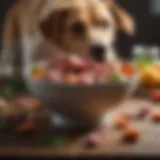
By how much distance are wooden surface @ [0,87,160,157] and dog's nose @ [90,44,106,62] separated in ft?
0.87

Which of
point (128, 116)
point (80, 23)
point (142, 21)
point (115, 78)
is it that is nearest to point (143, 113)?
point (128, 116)

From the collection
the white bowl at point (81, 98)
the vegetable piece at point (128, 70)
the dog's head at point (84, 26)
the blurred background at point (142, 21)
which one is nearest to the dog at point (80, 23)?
the dog's head at point (84, 26)

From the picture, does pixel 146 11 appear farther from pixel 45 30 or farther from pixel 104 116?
pixel 104 116

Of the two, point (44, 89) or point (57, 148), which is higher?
point (44, 89)

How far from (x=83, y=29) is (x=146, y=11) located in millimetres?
866

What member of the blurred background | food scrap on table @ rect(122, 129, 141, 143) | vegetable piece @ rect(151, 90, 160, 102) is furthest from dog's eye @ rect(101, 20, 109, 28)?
the blurred background

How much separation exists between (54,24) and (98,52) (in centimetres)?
13

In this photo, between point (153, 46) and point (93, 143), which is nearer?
point (93, 143)

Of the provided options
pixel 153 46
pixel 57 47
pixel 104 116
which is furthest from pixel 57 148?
pixel 153 46

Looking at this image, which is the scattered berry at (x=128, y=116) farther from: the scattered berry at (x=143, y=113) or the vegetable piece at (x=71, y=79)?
the vegetable piece at (x=71, y=79)

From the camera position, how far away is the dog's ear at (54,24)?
1.16 m

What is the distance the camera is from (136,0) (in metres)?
2.06

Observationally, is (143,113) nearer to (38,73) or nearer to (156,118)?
(156,118)

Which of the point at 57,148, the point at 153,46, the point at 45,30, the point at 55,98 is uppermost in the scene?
the point at 153,46
